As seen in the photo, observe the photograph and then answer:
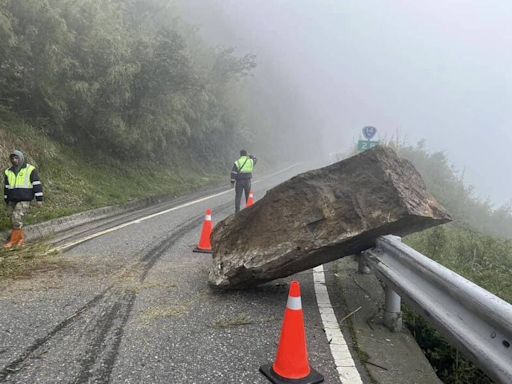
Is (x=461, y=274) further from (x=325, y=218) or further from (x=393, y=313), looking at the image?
(x=325, y=218)

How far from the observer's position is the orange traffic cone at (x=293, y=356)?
3326mm

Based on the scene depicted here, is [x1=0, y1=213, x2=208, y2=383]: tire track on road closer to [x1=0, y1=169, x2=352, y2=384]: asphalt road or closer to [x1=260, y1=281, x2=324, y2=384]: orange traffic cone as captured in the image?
[x1=0, y1=169, x2=352, y2=384]: asphalt road

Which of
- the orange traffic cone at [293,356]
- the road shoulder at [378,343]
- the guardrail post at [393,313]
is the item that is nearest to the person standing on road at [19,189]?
the road shoulder at [378,343]

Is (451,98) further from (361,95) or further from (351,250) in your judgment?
(351,250)

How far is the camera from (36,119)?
13.2 metres

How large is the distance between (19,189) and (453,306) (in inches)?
301

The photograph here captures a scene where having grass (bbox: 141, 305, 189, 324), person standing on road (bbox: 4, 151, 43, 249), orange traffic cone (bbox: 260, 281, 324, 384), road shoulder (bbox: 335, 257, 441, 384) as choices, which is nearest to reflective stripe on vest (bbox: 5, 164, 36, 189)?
person standing on road (bbox: 4, 151, 43, 249)

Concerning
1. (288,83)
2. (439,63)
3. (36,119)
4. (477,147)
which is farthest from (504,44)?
(36,119)

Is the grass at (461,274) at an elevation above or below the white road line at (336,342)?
below

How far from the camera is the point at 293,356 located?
3.35m

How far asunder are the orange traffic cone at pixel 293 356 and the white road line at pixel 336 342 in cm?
23

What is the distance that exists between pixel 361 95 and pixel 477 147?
36231 millimetres

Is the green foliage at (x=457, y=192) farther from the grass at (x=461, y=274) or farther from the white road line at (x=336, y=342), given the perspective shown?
the white road line at (x=336, y=342)

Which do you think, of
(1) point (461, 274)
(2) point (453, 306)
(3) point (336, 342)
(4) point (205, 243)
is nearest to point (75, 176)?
(4) point (205, 243)
